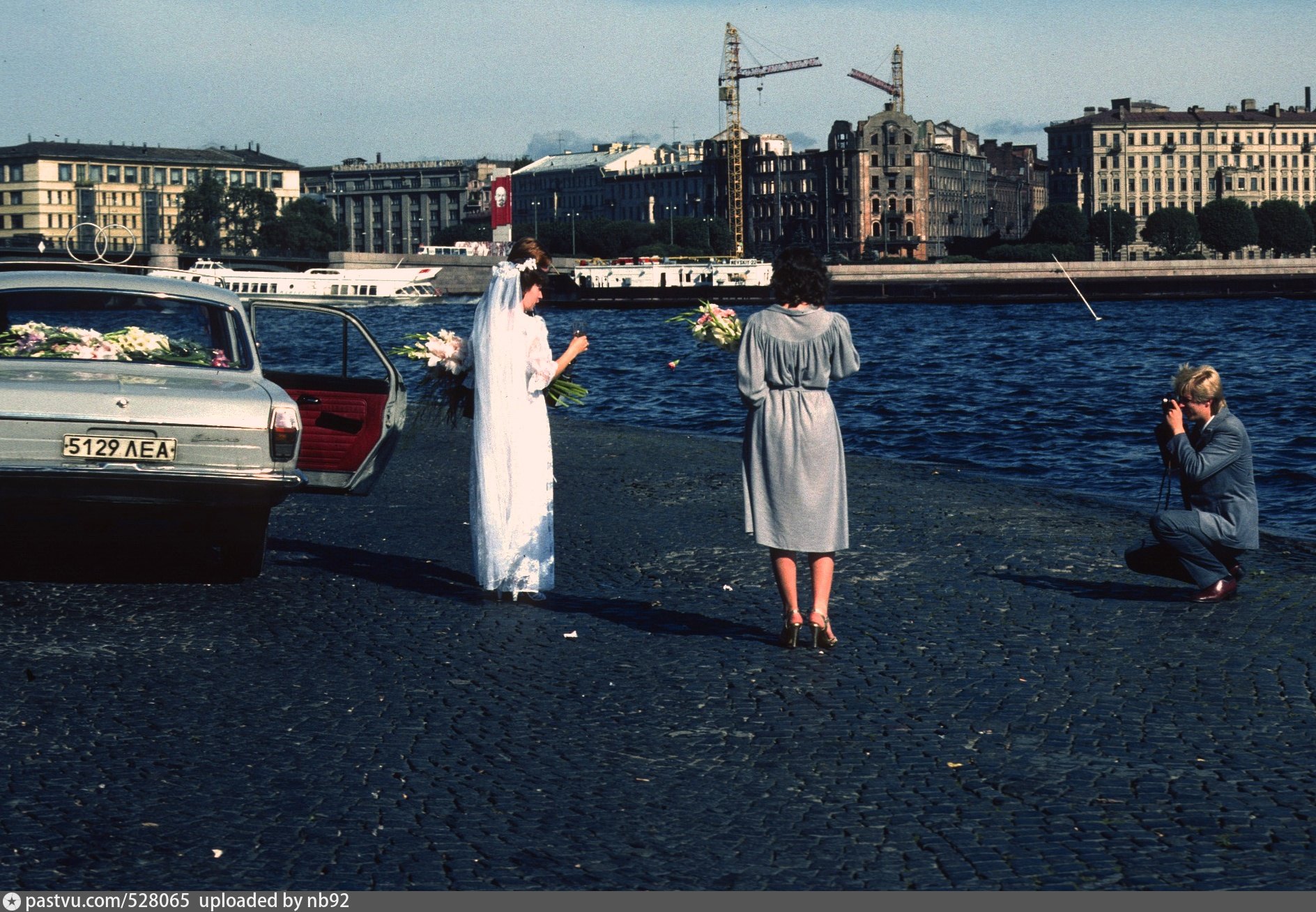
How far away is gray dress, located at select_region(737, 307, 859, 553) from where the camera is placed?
780 cm

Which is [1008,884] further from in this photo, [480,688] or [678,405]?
[678,405]

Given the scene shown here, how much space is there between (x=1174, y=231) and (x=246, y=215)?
9368 centimetres

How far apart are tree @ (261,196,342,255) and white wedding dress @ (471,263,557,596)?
180 meters

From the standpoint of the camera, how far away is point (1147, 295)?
104562 millimetres

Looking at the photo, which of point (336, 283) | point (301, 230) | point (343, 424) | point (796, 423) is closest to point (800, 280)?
point (796, 423)

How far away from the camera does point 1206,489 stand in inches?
359

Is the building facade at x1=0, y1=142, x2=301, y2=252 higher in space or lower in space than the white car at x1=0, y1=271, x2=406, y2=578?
higher

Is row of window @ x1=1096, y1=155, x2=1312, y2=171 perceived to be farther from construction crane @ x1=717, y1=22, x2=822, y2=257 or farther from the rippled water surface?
the rippled water surface

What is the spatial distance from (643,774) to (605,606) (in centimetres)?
341

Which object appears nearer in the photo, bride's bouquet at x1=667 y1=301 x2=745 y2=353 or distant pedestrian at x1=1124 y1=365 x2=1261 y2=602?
distant pedestrian at x1=1124 y1=365 x2=1261 y2=602

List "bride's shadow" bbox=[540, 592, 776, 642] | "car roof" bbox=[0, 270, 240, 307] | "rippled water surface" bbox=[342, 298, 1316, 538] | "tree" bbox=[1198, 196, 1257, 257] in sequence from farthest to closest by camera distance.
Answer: "tree" bbox=[1198, 196, 1257, 257], "rippled water surface" bbox=[342, 298, 1316, 538], "car roof" bbox=[0, 270, 240, 307], "bride's shadow" bbox=[540, 592, 776, 642]

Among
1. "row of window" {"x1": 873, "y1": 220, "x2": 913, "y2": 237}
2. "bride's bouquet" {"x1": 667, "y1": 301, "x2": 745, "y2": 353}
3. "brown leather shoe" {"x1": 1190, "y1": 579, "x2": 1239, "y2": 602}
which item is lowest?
"brown leather shoe" {"x1": 1190, "y1": 579, "x2": 1239, "y2": 602}

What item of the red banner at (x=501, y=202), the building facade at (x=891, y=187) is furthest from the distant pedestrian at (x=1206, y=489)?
the building facade at (x=891, y=187)

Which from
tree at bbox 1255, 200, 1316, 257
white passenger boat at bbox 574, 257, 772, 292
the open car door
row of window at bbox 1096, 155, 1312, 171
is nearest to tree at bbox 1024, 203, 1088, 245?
tree at bbox 1255, 200, 1316, 257
